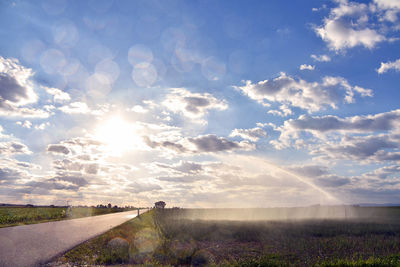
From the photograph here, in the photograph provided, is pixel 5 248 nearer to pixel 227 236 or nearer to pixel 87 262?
pixel 87 262

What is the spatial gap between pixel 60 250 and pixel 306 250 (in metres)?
15.3

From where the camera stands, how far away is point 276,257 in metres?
17.9

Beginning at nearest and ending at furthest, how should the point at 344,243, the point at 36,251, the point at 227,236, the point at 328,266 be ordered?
1. the point at 328,266
2. the point at 36,251
3. the point at 344,243
4. the point at 227,236

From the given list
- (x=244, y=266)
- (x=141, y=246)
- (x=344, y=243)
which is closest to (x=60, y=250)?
(x=141, y=246)

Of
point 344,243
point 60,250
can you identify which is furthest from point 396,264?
point 60,250

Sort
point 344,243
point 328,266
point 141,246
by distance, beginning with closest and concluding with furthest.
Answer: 1. point 328,266
2. point 141,246
3. point 344,243

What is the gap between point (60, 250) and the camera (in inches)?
664

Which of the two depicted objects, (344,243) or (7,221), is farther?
(7,221)

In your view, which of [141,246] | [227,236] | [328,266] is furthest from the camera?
[227,236]

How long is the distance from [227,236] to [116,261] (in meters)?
16.9

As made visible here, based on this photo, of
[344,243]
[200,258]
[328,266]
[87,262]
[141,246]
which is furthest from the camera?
[344,243]

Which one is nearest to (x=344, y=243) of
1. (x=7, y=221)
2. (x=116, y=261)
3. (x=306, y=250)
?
(x=306, y=250)

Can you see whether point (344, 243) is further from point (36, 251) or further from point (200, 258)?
point (36, 251)

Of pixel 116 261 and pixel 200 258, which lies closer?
pixel 116 261
